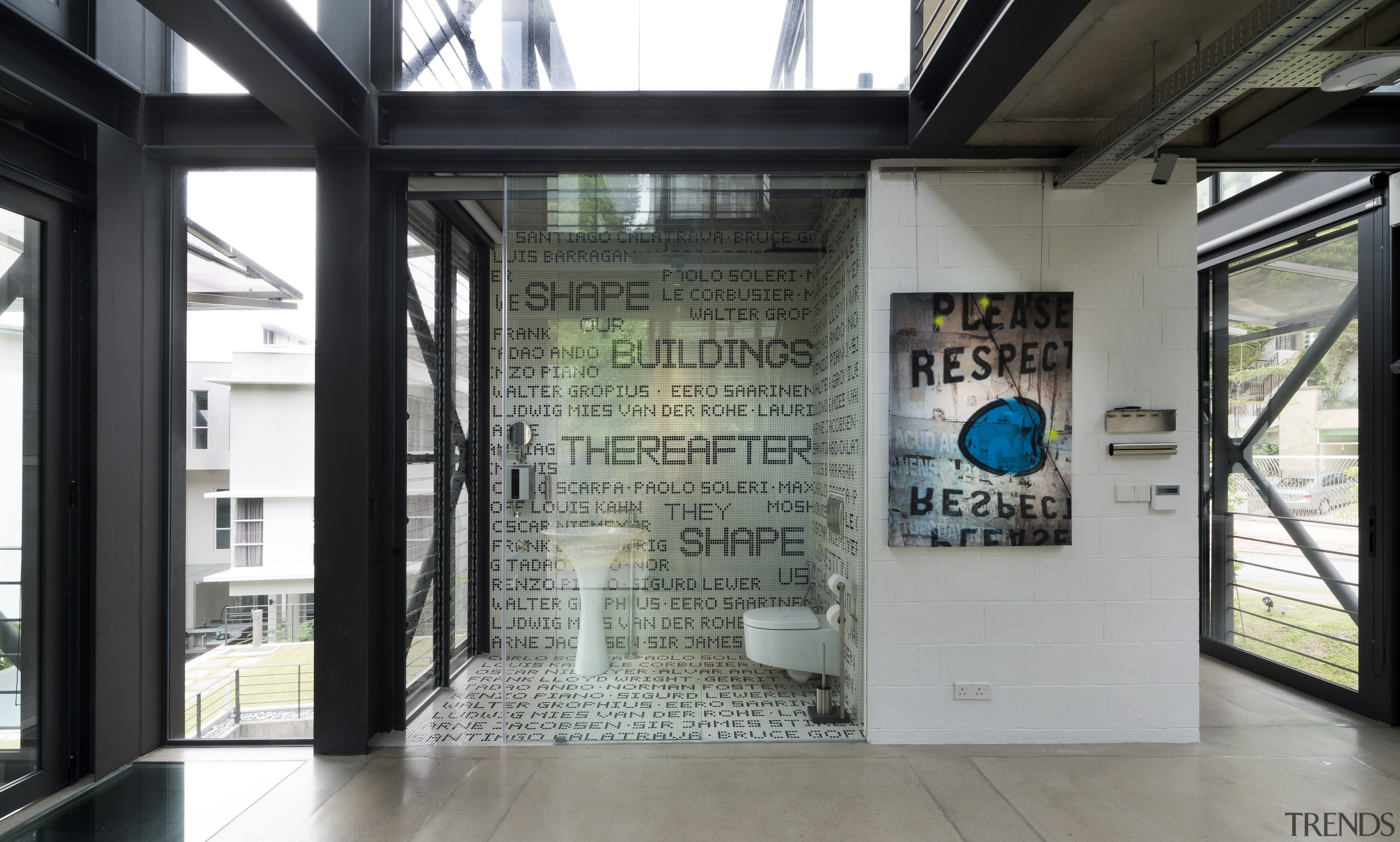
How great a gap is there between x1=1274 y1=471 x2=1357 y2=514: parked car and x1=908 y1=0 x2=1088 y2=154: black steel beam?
2626mm

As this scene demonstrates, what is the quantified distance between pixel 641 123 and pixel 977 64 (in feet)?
4.56

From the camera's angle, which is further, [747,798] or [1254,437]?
[1254,437]

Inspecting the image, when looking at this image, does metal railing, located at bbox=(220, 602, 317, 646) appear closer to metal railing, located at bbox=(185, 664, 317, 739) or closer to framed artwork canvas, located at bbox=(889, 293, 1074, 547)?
metal railing, located at bbox=(185, 664, 317, 739)

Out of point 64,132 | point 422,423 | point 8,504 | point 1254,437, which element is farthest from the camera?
point 1254,437

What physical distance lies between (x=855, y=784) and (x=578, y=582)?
4.60 feet

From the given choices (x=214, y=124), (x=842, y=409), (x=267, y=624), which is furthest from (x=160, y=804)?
(x=842, y=409)

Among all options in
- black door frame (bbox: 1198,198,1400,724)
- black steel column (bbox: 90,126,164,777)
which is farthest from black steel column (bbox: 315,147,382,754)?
black door frame (bbox: 1198,198,1400,724)

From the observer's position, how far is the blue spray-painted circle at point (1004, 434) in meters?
3.07

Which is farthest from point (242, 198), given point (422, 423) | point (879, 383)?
point (879, 383)

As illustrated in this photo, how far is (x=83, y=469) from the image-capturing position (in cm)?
279

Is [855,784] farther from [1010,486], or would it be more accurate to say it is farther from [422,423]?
[422,423]

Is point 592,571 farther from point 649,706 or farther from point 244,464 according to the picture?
point 244,464

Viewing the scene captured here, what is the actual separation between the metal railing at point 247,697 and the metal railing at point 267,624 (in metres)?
0.12

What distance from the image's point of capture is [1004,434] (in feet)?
10.1
